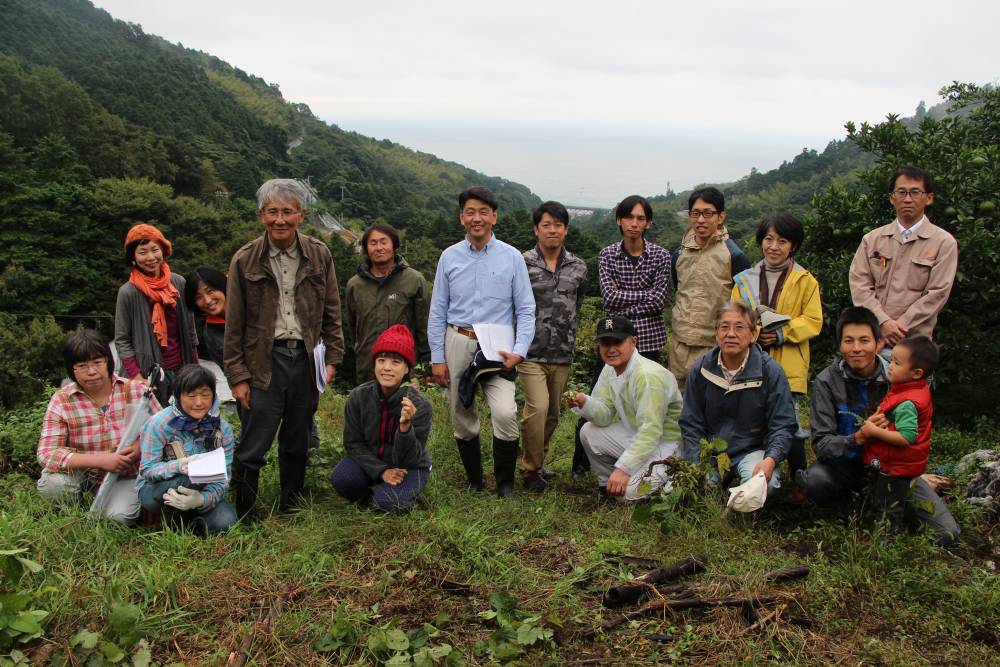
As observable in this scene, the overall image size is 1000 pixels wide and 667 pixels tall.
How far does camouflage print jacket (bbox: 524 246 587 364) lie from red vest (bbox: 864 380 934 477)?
1.88 m

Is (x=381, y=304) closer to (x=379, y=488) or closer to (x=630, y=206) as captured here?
(x=379, y=488)

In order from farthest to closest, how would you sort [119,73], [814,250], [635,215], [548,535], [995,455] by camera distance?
[119,73] → [814,250] → [635,215] → [995,455] → [548,535]

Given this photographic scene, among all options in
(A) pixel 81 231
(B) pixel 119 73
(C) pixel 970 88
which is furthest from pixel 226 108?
(C) pixel 970 88

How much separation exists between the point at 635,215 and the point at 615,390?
118cm

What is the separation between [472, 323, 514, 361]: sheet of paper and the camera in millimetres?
4156

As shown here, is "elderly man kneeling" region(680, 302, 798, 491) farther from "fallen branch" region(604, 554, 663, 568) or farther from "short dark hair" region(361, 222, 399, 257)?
"short dark hair" region(361, 222, 399, 257)

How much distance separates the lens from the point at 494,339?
165 inches

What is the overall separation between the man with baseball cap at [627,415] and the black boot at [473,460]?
27.6 inches

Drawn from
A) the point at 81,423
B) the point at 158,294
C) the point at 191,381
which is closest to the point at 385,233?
the point at 158,294

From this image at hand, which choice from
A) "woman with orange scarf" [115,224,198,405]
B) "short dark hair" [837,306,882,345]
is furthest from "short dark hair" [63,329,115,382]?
"short dark hair" [837,306,882,345]

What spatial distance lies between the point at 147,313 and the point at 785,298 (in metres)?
3.98

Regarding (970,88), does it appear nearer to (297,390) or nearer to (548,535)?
(548,535)

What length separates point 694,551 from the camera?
3326 mm

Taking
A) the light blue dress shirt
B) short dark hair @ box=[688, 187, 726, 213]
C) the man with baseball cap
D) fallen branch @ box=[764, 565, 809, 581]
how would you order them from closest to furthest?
fallen branch @ box=[764, 565, 809, 581] → the man with baseball cap → the light blue dress shirt → short dark hair @ box=[688, 187, 726, 213]
